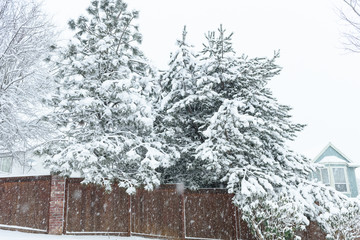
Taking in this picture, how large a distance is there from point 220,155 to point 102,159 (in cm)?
355

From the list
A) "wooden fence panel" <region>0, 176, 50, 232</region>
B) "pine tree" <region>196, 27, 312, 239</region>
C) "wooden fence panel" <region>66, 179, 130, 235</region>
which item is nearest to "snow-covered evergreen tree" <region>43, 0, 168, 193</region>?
"wooden fence panel" <region>66, 179, 130, 235</region>

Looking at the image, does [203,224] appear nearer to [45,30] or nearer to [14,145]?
[14,145]

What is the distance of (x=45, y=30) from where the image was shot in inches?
433

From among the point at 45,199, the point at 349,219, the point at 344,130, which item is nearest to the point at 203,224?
the point at 349,219

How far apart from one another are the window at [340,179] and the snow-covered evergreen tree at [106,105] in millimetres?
16372

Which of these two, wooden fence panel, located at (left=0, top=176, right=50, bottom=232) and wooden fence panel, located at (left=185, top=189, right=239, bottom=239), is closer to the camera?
wooden fence panel, located at (left=0, top=176, right=50, bottom=232)

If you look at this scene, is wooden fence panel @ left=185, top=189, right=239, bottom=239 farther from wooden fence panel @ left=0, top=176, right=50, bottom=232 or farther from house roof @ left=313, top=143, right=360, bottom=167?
house roof @ left=313, top=143, right=360, bottom=167

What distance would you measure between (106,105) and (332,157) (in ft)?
59.1

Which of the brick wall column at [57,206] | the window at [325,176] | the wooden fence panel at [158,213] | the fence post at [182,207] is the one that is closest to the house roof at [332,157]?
the window at [325,176]

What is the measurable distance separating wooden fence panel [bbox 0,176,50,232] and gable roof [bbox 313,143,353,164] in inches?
727

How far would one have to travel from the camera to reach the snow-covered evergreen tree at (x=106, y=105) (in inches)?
366

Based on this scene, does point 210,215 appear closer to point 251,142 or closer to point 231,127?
point 251,142

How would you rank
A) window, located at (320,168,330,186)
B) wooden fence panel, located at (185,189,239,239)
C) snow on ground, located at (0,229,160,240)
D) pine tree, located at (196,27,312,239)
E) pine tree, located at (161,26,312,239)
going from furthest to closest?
window, located at (320,168,330,186), wooden fence panel, located at (185,189,239,239), pine tree, located at (161,26,312,239), snow on ground, located at (0,229,160,240), pine tree, located at (196,27,312,239)

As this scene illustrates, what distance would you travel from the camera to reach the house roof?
21.7 meters
